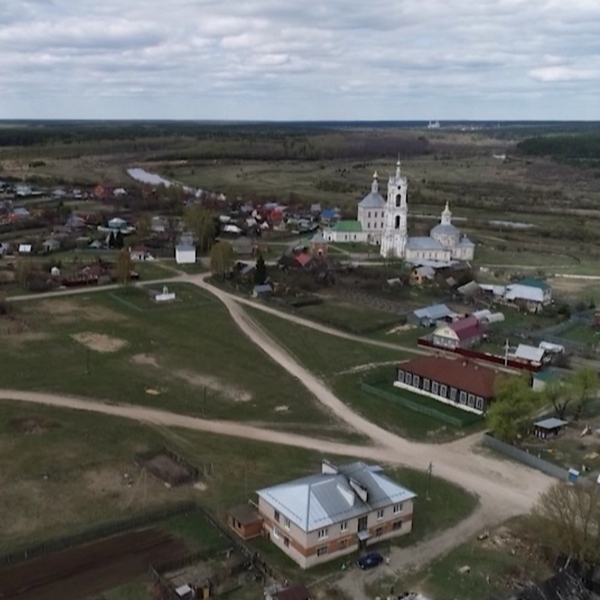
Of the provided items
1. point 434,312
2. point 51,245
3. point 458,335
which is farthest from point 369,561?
point 51,245

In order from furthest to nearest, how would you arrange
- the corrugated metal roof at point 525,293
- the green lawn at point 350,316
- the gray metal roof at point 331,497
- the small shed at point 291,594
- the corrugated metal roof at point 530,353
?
the corrugated metal roof at point 525,293 < the green lawn at point 350,316 < the corrugated metal roof at point 530,353 < the gray metal roof at point 331,497 < the small shed at point 291,594

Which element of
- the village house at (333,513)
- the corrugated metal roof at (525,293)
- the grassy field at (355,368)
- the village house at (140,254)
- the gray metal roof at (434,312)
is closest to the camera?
the village house at (333,513)

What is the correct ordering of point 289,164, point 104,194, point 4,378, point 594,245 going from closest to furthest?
point 4,378
point 594,245
point 104,194
point 289,164

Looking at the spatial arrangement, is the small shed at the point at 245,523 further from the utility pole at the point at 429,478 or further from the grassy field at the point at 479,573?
the utility pole at the point at 429,478

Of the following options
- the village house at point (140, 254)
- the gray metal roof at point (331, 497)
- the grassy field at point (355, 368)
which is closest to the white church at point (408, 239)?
the grassy field at point (355, 368)

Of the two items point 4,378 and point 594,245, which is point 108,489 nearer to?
point 4,378

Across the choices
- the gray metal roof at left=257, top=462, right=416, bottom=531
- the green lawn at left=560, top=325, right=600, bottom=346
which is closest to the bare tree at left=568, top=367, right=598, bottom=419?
the green lawn at left=560, top=325, right=600, bottom=346

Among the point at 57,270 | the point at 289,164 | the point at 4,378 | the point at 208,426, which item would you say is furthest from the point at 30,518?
the point at 289,164
